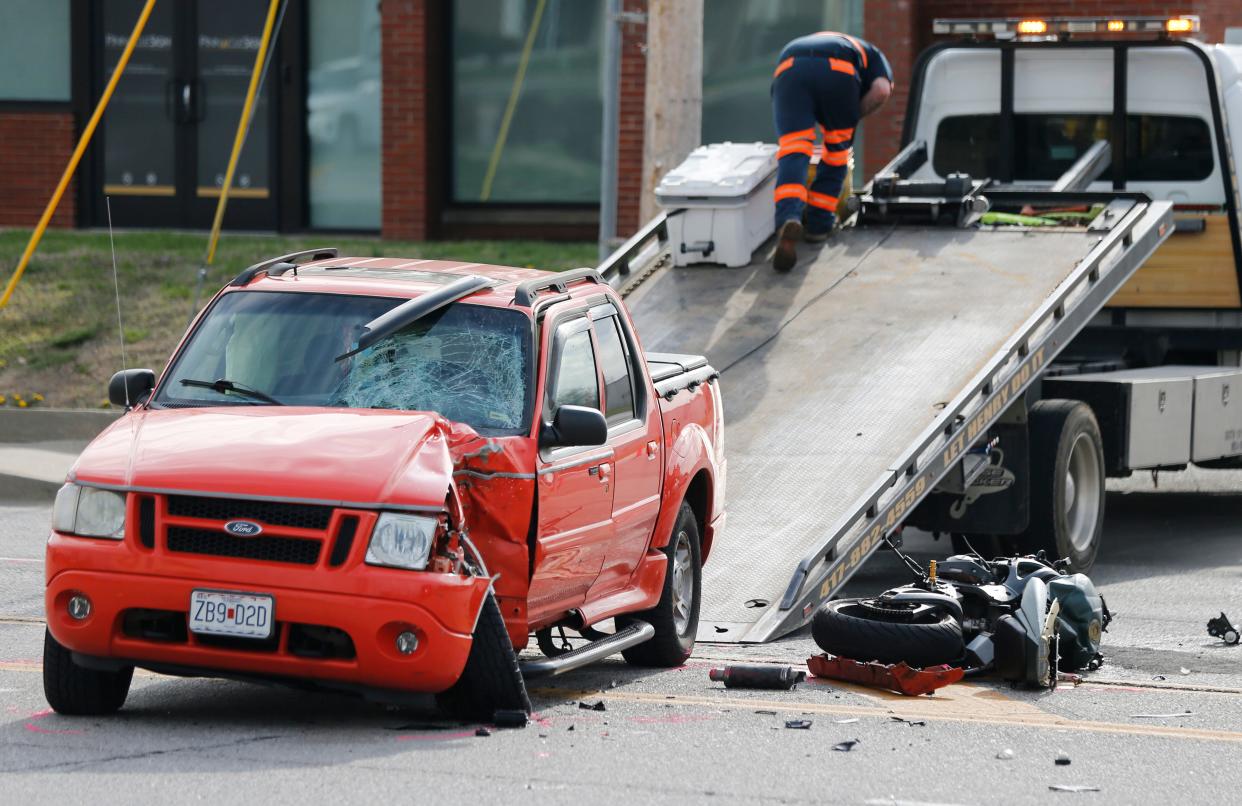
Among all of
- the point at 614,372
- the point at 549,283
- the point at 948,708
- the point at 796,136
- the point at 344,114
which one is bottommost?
the point at 948,708

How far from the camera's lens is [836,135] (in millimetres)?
13383

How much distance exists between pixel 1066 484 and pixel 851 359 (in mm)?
1470

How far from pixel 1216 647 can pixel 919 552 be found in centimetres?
356

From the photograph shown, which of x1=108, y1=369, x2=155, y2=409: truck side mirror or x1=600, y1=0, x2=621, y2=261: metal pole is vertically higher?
x1=600, y1=0, x2=621, y2=261: metal pole

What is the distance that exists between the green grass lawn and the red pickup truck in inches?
354

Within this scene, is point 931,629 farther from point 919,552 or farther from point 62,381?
point 62,381

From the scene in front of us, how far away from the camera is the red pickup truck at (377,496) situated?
6793mm

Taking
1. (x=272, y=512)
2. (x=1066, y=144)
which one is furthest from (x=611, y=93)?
(x=272, y=512)

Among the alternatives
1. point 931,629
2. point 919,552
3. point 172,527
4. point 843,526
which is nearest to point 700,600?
point 843,526

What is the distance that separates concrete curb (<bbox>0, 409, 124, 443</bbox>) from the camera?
619 inches

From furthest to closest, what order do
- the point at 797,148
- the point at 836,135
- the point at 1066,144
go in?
the point at 1066,144, the point at 836,135, the point at 797,148

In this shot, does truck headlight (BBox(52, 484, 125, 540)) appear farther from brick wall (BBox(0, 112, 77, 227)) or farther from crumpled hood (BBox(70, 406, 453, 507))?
brick wall (BBox(0, 112, 77, 227))

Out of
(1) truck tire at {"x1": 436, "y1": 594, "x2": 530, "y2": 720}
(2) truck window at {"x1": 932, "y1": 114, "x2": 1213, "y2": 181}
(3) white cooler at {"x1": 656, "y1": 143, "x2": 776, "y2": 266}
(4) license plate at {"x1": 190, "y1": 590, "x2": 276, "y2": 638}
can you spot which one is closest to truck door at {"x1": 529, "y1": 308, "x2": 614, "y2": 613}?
(1) truck tire at {"x1": 436, "y1": 594, "x2": 530, "y2": 720}

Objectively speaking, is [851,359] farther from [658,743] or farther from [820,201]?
[658,743]
